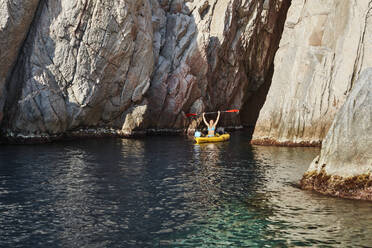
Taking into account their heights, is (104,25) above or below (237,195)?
above

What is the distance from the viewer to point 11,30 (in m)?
38.0

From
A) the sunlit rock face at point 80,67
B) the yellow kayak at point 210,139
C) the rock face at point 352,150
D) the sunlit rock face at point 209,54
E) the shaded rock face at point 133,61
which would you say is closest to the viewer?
the rock face at point 352,150

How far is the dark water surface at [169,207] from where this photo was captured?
1268cm

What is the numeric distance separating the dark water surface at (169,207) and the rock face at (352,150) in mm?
715

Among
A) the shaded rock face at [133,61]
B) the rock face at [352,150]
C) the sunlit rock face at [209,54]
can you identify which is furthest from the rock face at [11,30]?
the rock face at [352,150]

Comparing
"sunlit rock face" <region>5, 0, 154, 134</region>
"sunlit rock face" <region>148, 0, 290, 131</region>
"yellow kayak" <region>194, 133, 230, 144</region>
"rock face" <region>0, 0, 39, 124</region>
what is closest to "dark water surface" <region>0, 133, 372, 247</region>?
"sunlit rock face" <region>5, 0, 154, 134</region>

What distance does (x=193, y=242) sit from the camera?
12359mm

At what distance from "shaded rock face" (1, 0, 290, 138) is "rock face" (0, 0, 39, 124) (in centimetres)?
145

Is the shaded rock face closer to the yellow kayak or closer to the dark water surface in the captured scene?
the yellow kayak

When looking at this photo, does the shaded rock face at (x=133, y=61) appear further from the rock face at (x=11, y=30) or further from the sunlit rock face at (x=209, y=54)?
the rock face at (x=11, y=30)

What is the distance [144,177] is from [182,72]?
3437 centimetres

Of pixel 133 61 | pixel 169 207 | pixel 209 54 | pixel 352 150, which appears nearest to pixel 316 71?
pixel 133 61

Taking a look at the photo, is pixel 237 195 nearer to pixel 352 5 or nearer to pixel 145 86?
pixel 352 5

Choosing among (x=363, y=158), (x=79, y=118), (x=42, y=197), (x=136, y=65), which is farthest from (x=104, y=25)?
(x=363, y=158)
